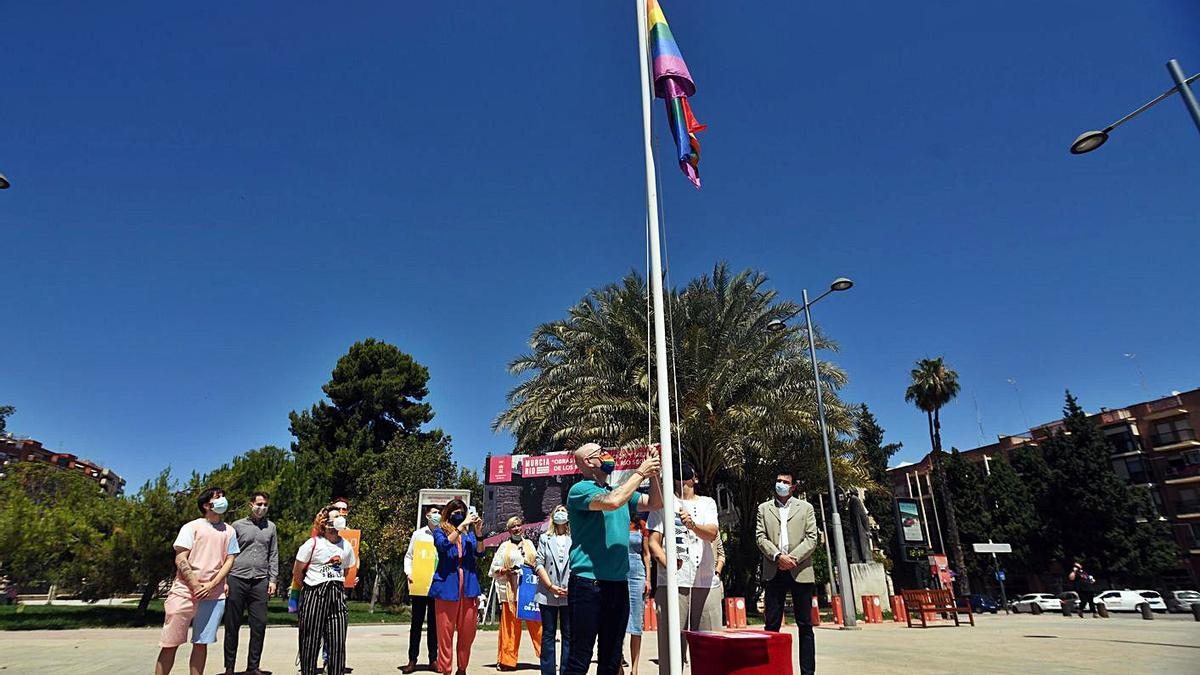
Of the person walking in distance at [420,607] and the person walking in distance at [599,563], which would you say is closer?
the person walking in distance at [599,563]

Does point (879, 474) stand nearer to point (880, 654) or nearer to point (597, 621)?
point (880, 654)

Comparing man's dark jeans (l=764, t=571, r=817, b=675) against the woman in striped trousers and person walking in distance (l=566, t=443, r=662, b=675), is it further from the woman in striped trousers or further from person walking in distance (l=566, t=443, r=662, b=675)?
the woman in striped trousers

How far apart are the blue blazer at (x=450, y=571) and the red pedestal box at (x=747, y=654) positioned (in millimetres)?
3942

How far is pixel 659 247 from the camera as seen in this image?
4.38 meters

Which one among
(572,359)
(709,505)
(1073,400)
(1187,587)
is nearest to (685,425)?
(572,359)

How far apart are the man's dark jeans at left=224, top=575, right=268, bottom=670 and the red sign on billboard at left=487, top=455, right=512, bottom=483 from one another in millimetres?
17424

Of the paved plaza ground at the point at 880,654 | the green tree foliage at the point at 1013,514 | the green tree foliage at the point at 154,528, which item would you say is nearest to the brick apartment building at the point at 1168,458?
the green tree foliage at the point at 1013,514

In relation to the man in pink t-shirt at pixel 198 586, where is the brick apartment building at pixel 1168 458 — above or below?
above

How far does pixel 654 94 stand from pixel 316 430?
127 ft

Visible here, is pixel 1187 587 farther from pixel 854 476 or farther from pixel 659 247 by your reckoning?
pixel 659 247

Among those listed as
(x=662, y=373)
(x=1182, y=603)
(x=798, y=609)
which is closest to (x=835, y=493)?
(x=798, y=609)

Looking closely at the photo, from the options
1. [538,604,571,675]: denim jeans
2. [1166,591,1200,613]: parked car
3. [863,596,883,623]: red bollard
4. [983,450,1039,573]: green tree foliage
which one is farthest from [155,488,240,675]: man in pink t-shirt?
[983,450,1039,573]: green tree foliage

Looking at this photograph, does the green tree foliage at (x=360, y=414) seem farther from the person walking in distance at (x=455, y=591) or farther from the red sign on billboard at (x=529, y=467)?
the person walking in distance at (x=455, y=591)

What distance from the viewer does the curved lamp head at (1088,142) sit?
9.93 m
